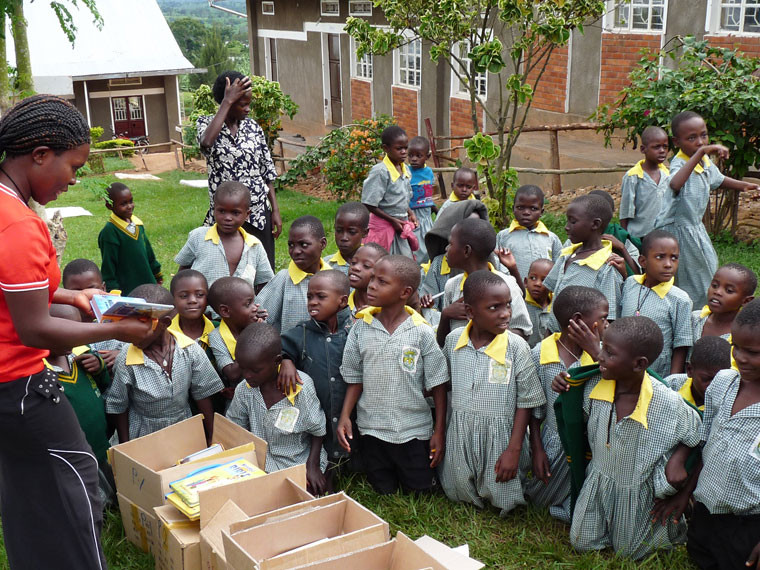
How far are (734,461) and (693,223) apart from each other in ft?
9.36

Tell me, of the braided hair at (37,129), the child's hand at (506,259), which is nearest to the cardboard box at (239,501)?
the braided hair at (37,129)

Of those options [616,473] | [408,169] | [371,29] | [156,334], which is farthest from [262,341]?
[371,29]

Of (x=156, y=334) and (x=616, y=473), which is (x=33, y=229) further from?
(x=616, y=473)

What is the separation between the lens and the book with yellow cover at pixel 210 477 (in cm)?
293

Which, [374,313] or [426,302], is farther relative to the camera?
[426,302]

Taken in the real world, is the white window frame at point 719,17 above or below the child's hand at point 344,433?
above

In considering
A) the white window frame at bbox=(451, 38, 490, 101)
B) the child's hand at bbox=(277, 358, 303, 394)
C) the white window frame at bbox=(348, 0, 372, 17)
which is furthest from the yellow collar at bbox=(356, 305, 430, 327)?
the white window frame at bbox=(348, 0, 372, 17)

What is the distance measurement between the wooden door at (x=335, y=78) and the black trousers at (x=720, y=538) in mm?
15292

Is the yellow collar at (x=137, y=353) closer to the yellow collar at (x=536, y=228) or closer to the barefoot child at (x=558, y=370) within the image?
the barefoot child at (x=558, y=370)

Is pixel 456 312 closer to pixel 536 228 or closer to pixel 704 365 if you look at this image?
pixel 704 365

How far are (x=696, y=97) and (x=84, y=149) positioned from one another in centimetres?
600

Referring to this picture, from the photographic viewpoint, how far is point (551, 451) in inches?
140

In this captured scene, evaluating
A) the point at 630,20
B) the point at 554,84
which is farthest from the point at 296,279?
the point at 554,84

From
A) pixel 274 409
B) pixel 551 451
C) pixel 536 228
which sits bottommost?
pixel 551 451
